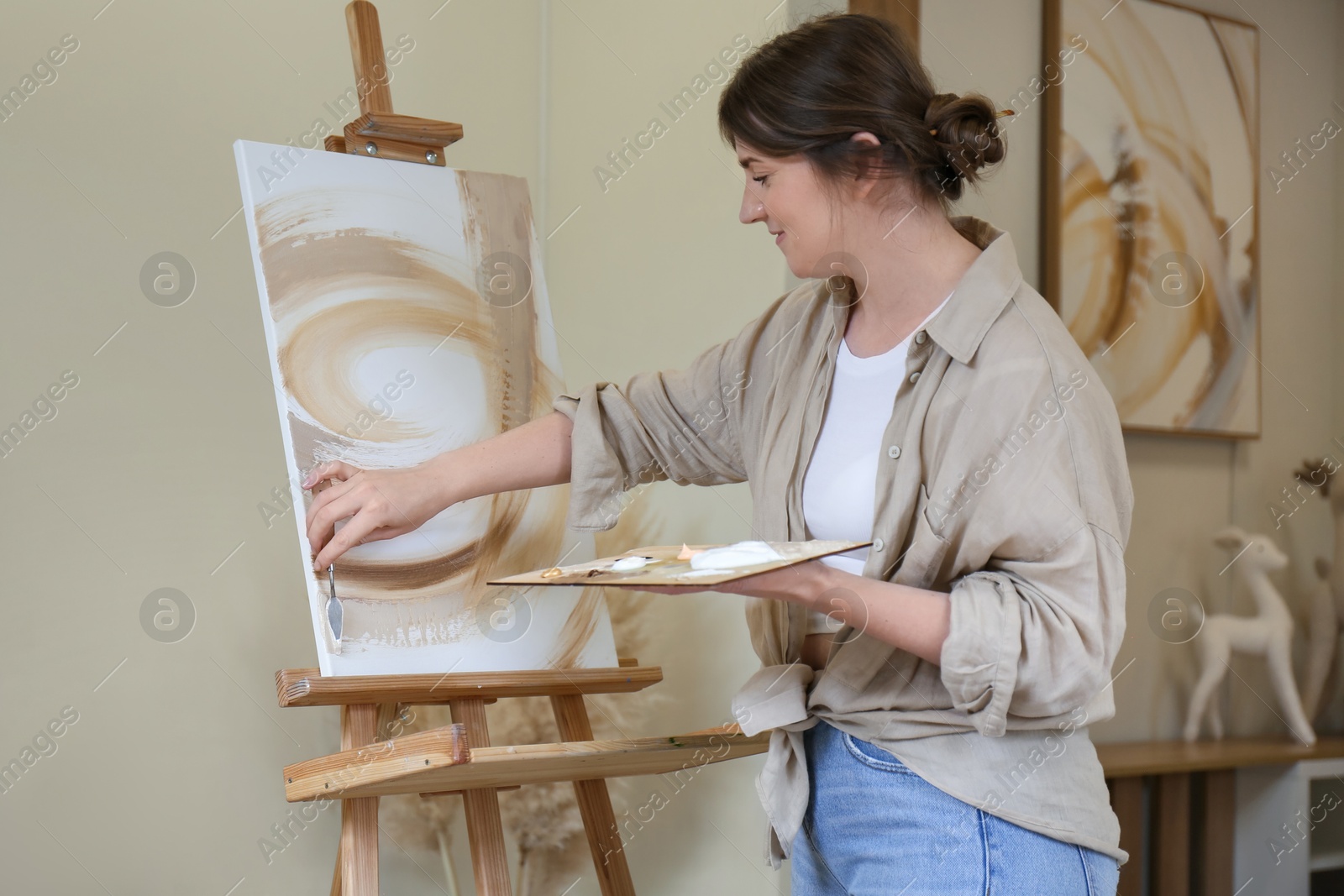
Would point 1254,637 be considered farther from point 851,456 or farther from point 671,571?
point 671,571

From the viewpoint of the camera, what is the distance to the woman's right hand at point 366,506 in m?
1.19

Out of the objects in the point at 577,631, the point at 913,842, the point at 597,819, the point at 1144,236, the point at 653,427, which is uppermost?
the point at 1144,236

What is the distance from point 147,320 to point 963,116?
4.87 ft

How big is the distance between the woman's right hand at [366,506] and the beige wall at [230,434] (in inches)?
29.9

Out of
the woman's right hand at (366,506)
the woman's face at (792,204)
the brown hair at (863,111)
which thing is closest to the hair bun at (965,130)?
the brown hair at (863,111)

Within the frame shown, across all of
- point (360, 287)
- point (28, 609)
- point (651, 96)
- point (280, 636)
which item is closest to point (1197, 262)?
point (651, 96)

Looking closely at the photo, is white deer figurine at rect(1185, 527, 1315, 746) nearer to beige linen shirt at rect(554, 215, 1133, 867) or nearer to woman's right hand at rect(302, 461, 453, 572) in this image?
beige linen shirt at rect(554, 215, 1133, 867)

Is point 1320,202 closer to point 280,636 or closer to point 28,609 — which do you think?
point 280,636

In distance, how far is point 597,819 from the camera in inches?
56.9

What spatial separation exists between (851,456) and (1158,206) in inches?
39.1

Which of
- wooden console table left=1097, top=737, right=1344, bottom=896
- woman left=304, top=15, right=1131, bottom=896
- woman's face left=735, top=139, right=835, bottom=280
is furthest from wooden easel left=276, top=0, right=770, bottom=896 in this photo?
wooden console table left=1097, top=737, right=1344, bottom=896

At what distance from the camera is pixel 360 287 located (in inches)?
54.4

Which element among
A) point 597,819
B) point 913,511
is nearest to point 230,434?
point 597,819

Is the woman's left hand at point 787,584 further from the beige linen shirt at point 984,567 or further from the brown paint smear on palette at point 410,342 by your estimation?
the brown paint smear on palette at point 410,342
